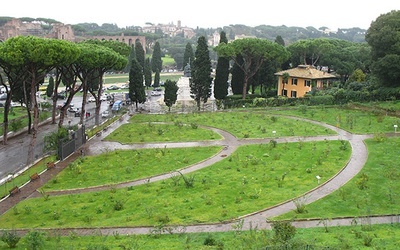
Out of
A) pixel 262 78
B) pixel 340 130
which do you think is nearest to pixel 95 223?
pixel 340 130

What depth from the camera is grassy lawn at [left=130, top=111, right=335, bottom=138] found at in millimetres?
35688

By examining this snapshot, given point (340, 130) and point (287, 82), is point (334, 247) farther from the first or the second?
point (287, 82)

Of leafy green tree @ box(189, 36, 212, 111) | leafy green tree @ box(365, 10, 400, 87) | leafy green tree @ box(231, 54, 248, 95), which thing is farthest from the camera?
leafy green tree @ box(231, 54, 248, 95)

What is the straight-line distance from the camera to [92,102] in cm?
6831

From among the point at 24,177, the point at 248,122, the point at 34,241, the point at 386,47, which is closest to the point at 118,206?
the point at 34,241

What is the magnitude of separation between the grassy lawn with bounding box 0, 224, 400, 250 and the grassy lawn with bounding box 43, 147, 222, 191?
7955 mm

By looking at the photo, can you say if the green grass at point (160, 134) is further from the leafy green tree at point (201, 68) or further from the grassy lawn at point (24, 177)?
the leafy green tree at point (201, 68)

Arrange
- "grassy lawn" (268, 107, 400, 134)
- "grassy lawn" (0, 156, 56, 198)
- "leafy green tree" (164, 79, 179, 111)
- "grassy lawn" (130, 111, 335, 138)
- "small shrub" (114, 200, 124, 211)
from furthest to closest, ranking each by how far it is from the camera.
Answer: "leafy green tree" (164, 79, 179, 111), "grassy lawn" (268, 107, 400, 134), "grassy lawn" (130, 111, 335, 138), "grassy lawn" (0, 156, 56, 198), "small shrub" (114, 200, 124, 211)

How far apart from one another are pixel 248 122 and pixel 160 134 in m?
9.22

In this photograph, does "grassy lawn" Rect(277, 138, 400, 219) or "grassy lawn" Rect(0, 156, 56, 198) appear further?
"grassy lawn" Rect(0, 156, 56, 198)

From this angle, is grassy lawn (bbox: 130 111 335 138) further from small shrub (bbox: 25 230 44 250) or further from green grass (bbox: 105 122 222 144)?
small shrub (bbox: 25 230 44 250)

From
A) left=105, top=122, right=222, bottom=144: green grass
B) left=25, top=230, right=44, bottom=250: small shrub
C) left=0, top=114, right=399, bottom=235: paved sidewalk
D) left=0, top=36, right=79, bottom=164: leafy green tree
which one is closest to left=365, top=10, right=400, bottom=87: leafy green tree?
left=0, top=114, right=399, bottom=235: paved sidewalk

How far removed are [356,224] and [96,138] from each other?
25.9m

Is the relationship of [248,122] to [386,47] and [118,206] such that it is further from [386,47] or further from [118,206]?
[118,206]
